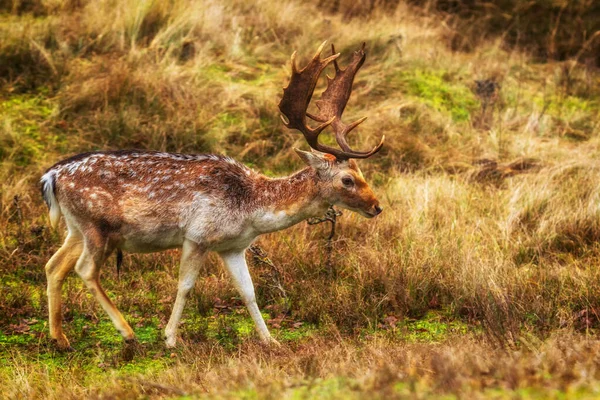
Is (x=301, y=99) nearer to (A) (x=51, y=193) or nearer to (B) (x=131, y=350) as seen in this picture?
(A) (x=51, y=193)

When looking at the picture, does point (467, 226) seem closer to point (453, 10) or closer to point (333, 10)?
point (333, 10)

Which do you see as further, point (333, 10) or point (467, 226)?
point (333, 10)

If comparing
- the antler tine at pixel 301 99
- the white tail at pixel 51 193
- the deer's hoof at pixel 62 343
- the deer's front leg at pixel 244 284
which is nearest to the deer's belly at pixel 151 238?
the deer's front leg at pixel 244 284

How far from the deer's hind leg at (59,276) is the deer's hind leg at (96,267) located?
250mm

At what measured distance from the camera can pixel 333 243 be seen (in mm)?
8414

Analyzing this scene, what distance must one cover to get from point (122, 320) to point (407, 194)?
12.6 feet

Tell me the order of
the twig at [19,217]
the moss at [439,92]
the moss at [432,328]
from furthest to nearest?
the moss at [439,92] → the twig at [19,217] → the moss at [432,328]

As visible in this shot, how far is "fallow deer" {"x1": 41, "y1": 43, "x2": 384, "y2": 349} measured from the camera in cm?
682

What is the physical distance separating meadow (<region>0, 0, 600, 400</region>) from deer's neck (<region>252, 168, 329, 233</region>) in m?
0.77

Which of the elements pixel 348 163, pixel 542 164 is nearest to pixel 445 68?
pixel 542 164

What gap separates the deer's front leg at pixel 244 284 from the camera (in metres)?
6.90

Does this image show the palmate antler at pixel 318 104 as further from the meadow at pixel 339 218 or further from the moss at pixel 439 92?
the moss at pixel 439 92

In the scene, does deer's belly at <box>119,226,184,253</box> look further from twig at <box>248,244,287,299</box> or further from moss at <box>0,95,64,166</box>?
moss at <box>0,95,64,166</box>

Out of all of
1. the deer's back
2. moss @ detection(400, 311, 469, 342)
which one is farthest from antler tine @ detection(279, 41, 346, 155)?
moss @ detection(400, 311, 469, 342)
